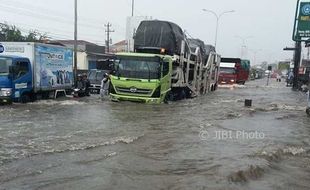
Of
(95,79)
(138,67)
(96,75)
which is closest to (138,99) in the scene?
(138,67)

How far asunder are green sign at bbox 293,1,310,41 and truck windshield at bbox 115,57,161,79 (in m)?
19.7

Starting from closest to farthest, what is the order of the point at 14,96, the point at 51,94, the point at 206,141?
the point at 206,141
the point at 14,96
the point at 51,94

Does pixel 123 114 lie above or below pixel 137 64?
below

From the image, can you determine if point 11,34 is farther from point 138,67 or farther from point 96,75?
point 138,67

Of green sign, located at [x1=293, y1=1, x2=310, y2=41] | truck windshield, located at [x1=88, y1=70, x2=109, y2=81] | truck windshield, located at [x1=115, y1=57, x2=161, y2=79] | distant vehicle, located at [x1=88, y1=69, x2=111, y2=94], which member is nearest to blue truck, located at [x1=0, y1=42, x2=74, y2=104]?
truck windshield, located at [x1=115, y1=57, x2=161, y2=79]

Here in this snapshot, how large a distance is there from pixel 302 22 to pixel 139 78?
68.5 ft

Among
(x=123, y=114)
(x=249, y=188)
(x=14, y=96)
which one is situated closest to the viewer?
(x=249, y=188)

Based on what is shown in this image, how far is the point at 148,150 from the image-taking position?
1088 cm

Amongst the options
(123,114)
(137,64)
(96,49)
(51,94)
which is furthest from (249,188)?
(96,49)

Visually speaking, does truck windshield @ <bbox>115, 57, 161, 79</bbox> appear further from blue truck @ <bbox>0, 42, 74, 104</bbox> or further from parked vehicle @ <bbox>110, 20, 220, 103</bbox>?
blue truck @ <bbox>0, 42, 74, 104</bbox>

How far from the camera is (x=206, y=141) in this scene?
12.3 metres

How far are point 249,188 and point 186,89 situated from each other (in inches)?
759

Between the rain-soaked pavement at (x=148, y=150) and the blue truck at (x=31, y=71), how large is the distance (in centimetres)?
148

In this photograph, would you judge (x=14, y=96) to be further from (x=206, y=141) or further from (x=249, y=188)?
(x=249, y=188)
